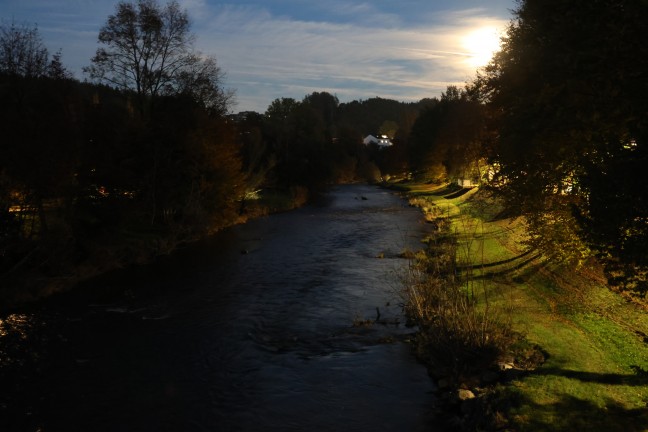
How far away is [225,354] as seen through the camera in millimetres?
18391

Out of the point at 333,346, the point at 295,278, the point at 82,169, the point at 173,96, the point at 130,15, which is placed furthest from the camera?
the point at 173,96

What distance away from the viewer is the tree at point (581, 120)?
10.3 meters

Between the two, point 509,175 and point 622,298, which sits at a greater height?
point 509,175

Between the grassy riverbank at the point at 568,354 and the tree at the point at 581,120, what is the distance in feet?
8.20

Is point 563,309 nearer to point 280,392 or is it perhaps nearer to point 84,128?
point 280,392

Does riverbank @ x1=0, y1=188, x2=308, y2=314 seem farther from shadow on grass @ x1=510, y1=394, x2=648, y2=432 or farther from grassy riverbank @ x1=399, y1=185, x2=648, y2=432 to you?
shadow on grass @ x1=510, y1=394, x2=648, y2=432

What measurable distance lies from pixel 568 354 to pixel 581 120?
667 centimetres

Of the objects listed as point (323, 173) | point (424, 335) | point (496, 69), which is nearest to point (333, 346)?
point (424, 335)

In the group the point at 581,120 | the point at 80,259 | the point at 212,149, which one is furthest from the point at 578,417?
the point at 212,149

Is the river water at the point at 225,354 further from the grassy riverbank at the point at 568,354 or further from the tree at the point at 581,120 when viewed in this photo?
the tree at the point at 581,120

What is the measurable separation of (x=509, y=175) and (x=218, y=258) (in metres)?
21.3

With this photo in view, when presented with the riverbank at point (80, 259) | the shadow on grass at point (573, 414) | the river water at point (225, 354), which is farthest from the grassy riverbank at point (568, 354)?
the riverbank at point (80, 259)

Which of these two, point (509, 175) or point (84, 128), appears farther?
point (84, 128)

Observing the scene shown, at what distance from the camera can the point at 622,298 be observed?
2003cm
